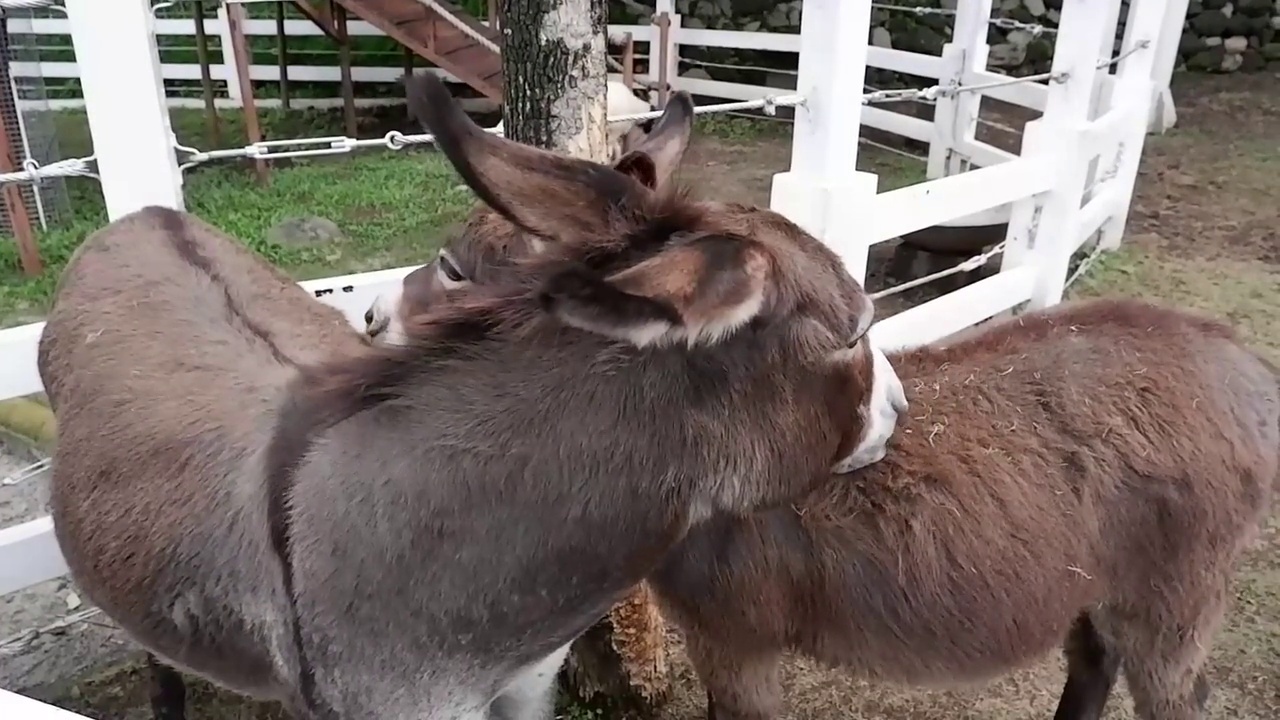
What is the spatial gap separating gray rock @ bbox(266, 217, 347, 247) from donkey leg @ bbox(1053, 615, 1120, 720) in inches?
184

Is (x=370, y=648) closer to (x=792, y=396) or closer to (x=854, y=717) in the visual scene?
(x=792, y=396)

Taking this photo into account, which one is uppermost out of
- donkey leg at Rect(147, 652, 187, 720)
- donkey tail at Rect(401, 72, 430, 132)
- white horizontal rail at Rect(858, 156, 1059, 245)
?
donkey tail at Rect(401, 72, 430, 132)

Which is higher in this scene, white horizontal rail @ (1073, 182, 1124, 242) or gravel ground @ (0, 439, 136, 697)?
white horizontal rail @ (1073, 182, 1124, 242)

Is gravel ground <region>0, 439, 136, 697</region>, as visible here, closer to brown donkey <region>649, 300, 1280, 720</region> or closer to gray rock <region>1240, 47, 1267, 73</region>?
brown donkey <region>649, 300, 1280, 720</region>

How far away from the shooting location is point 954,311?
3793mm

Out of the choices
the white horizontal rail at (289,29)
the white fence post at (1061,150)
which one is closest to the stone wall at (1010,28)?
the white horizontal rail at (289,29)

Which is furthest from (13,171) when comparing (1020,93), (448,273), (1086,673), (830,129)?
(1020,93)

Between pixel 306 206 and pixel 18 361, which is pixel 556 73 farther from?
pixel 306 206

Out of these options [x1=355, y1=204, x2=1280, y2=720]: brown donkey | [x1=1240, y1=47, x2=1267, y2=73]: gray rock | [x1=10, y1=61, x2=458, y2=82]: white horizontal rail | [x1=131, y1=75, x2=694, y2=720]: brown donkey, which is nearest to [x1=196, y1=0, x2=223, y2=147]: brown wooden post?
[x1=10, y1=61, x2=458, y2=82]: white horizontal rail

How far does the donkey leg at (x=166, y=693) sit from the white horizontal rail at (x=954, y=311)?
225 cm

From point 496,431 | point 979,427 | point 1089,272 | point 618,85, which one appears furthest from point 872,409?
point 618,85

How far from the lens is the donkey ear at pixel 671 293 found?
115 cm

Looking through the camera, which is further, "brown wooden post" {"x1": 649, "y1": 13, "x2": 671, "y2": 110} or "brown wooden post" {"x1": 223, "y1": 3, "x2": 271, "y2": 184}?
"brown wooden post" {"x1": 649, "y1": 13, "x2": 671, "y2": 110}

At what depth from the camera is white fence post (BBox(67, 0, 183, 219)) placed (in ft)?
6.85
